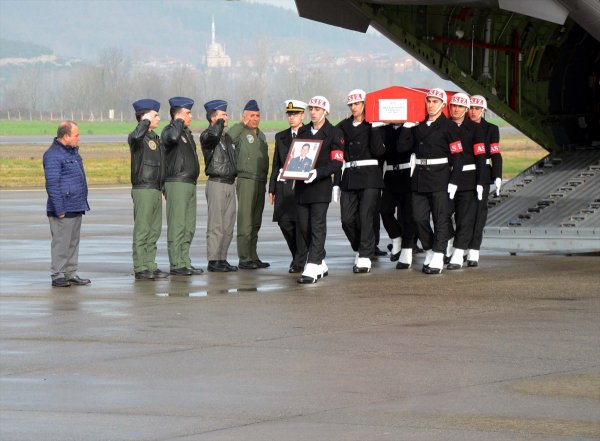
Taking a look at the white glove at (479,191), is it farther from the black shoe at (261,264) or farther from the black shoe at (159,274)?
the black shoe at (159,274)

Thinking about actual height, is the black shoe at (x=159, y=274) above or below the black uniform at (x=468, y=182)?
below

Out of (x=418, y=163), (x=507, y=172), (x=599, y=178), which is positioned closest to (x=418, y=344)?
(x=418, y=163)

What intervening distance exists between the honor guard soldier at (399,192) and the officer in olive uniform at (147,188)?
255 cm

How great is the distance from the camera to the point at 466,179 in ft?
51.0

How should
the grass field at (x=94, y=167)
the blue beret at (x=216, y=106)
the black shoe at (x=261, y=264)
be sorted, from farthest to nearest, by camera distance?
the grass field at (x=94, y=167) < the black shoe at (x=261, y=264) < the blue beret at (x=216, y=106)

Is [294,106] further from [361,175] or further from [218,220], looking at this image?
[218,220]

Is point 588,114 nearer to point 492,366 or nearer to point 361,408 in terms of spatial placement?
point 492,366

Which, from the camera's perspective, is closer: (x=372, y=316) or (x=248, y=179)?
(x=372, y=316)

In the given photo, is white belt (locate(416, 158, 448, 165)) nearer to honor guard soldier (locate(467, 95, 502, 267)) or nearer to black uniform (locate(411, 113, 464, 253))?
black uniform (locate(411, 113, 464, 253))

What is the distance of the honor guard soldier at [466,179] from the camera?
15.5m

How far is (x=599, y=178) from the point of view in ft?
59.9

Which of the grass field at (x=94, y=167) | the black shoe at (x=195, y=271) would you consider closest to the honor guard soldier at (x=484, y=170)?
the black shoe at (x=195, y=271)

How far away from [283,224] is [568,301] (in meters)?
4.13

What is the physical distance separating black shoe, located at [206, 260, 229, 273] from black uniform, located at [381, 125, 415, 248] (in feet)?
6.49
